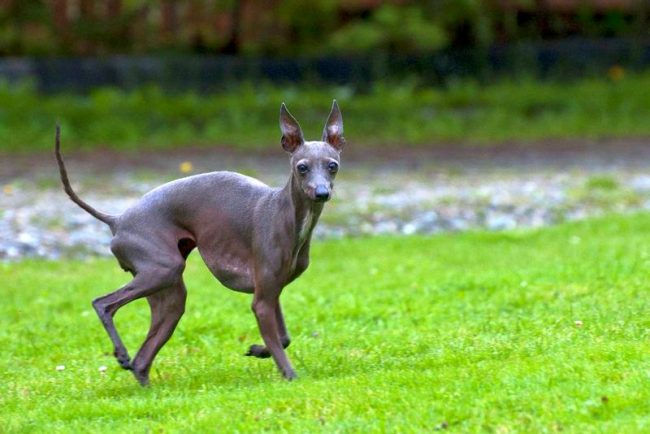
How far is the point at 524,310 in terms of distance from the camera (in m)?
10.1

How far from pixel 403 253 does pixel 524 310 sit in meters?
3.98

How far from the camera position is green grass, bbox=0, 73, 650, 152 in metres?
23.0

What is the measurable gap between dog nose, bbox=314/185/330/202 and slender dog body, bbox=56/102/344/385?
109 mm

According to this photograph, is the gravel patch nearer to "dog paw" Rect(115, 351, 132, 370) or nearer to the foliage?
the foliage

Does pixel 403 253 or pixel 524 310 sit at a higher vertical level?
pixel 524 310

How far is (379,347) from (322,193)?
1813 mm

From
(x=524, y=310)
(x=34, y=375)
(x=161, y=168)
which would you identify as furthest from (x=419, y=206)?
(x=34, y=375)

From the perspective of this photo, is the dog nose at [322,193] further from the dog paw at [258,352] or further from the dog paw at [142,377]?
the dog paw at [142,377]

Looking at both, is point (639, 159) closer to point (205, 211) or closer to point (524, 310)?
point (524, 310)

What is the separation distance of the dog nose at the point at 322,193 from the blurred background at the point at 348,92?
10.0 metres

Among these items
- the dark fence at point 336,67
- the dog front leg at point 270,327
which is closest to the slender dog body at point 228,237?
the dog front leg at point 270,327

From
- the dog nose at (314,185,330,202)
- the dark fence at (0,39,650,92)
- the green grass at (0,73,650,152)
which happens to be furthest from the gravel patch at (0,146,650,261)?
the dog nose at (314,185,330,202)

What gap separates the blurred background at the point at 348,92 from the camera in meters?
20.1

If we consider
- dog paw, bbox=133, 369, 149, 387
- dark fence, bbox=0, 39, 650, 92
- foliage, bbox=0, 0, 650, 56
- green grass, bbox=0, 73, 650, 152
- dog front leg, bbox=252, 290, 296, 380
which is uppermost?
dog front leg, bbox=252, 290, 296, 380
